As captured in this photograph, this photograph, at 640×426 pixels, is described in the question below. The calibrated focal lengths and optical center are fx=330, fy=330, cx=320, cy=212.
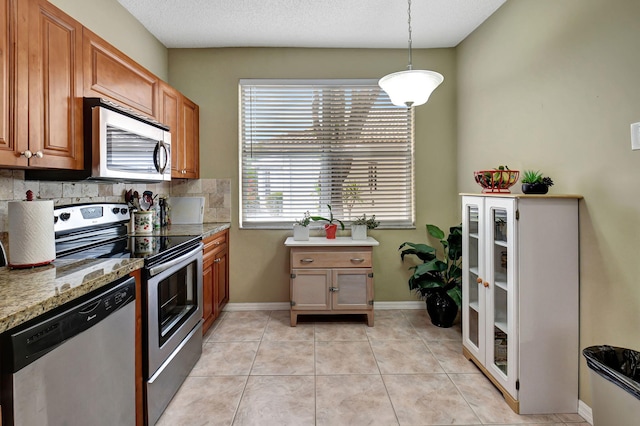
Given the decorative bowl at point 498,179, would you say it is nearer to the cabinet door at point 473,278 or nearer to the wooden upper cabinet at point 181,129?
the cabinet door at point 473,278

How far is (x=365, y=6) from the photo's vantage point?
103 inches

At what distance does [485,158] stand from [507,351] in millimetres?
1617

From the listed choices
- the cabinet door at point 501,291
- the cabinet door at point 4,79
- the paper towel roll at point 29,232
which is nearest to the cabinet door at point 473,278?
the cabinet door at point 501,291

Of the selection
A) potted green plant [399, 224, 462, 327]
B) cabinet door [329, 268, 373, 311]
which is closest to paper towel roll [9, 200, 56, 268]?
cabinet door [329, 268, 373, 311]

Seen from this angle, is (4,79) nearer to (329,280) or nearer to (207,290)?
(207,290)

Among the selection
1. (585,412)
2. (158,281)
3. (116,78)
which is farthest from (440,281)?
(116,78)

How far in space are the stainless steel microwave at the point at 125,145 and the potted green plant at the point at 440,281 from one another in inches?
89.0

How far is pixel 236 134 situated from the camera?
3391 millimetres

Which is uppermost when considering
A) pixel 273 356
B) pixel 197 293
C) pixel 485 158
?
pixel 485 158

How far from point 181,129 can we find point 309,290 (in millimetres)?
1865

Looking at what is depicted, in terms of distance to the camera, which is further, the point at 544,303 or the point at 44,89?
the point at 544,303

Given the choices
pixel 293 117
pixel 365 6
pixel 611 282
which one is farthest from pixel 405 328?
pixel 365 6

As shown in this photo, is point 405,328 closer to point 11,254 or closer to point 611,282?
point 611,282

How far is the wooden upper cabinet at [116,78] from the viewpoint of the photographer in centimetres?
181
